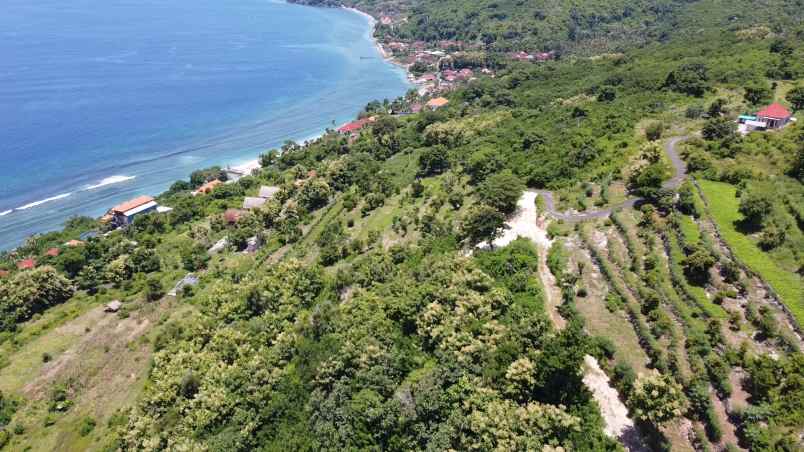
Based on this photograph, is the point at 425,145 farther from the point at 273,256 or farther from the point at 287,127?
the point at 287,127

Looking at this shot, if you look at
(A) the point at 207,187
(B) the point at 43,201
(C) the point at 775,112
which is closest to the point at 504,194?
(C) the point at 775,112

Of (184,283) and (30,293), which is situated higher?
(30,293)

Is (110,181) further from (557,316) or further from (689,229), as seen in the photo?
(689,229)

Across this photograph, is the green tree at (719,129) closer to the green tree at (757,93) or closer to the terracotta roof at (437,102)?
the green tree at (757,93)

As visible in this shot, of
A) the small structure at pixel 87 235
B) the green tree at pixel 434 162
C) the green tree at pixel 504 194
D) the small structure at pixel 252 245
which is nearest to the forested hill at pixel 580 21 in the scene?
the green tree at pixel 434 162

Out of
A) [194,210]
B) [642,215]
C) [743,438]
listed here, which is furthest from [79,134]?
[743,438]

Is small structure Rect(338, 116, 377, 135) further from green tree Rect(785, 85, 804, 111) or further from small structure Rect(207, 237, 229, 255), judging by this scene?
green tree Rect(785, 85, 804, 111)
